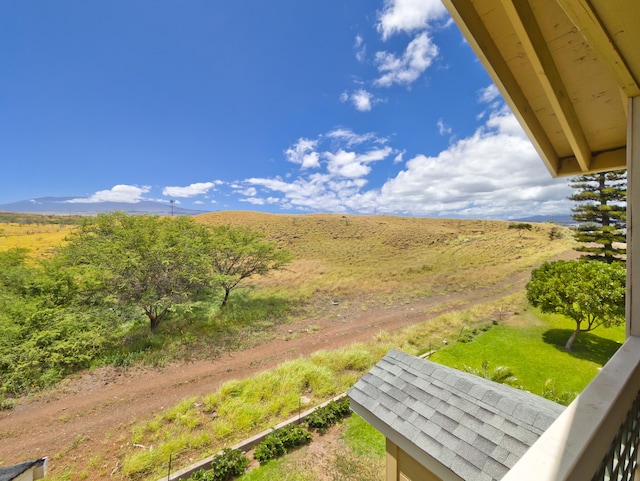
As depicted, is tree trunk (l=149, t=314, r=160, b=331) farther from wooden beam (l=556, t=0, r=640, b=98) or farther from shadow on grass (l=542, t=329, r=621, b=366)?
shadow on grass (l=542, t=329, r=621, b=366)

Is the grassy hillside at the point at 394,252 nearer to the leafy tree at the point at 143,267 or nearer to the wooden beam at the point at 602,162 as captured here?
the leafy tree at the point at 143,267

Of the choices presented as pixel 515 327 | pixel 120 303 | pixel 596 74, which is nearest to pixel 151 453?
pixel 120 303

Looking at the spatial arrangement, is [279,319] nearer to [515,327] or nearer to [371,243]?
[515,327]

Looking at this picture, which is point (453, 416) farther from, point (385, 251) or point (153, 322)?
point (385, 251)

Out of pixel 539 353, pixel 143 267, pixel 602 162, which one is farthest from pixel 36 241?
pixel 539 353

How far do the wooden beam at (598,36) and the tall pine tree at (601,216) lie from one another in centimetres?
2338

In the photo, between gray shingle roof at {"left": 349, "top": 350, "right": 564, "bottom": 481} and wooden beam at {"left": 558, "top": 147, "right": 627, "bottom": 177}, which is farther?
gray shingle roof at {"left": 349, "top": 350, "right": 564, "bottom": 481}

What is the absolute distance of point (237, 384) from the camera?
318 inches

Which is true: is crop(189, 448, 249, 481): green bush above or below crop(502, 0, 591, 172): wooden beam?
below

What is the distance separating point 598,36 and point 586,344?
14876 mm

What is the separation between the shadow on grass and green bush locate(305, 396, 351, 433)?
9.52 meters

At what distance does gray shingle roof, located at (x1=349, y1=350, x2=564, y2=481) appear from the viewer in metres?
3.12

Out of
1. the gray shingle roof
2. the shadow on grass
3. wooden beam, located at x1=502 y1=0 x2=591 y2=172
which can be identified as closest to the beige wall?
the gray shingle roof

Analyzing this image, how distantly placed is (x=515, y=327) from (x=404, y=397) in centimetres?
1163
